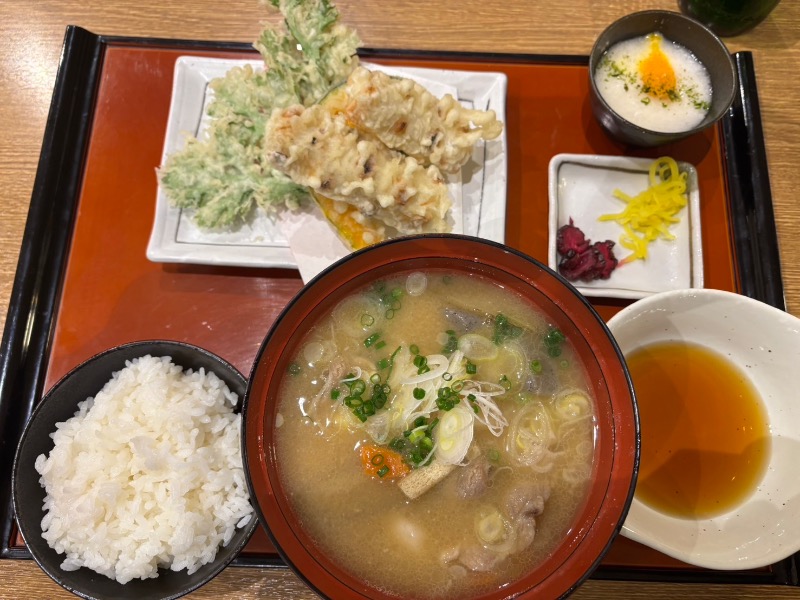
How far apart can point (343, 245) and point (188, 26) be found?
1.32m

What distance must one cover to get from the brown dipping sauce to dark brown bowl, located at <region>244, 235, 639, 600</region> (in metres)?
0.40

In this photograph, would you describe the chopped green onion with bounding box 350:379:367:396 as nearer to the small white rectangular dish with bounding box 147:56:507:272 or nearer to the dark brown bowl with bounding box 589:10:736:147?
the small white rectangular dish with bounding box 147:56:507:272

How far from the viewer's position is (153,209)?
2.17 metres

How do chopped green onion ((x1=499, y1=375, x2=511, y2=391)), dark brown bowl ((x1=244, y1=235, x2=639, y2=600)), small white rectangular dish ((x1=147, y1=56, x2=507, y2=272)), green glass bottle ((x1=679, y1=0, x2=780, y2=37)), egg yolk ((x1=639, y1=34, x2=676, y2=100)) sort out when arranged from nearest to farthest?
1. dark brown bowl ((x1=244, y1=235, x2=639, y2=600))
2. chopped green onion ((x1=499, y1=375, x2=511, y2=391))
3. small white rectangular dish ((x1=147, y1=56, x2=507, y2=272))
4. egg yolk ((x1=639, y1=34, x2=676, y2=100))
5. green glass bottle ((x1=679, y1=0, x2=780, y2=37))

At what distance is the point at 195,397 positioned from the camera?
5.65 feet

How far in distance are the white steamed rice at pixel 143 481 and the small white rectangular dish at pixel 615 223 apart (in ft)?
4.48

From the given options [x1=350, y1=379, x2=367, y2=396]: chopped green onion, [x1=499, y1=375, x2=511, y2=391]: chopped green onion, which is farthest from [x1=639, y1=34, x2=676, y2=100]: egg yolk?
[x1=350, y1=379, x2=367, y2=396]: chopped green onion

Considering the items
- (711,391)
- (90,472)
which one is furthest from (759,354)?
(90,472)

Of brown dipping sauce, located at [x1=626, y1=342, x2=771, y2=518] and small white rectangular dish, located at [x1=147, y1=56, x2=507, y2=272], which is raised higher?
small white rectangular dish, located at [x1=147, y1=56, x2=507, y2=272]

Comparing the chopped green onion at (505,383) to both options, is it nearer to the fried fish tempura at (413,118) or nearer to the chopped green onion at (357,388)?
the chopped green onion at (357,388)

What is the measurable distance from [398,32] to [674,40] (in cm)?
115

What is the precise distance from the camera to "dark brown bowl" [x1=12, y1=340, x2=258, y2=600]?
1.56 m

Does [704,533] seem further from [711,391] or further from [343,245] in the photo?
[343,245]

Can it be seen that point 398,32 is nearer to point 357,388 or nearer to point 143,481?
point 357,388
